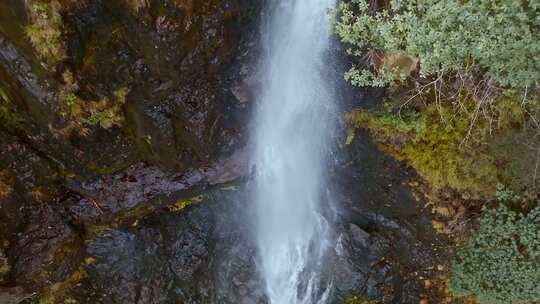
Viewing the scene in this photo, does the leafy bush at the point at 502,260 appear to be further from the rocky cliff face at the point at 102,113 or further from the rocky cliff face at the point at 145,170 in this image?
the rocky cliff face at the point at 102,113

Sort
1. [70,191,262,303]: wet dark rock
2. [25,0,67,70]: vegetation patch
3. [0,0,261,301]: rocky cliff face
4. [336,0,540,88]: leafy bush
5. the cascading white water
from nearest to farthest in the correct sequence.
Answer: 1. [336,0,540,88]: leafy bush
2. [25,0,67,70]: vegetation patch
3. [0,0,261,301]: rocky cliff face
4. the cascading white water
5. [70,191,262,303]: wet dark rock

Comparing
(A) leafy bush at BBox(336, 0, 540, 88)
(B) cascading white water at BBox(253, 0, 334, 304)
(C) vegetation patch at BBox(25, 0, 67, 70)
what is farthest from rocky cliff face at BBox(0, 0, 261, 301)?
(A) leafy bush at BBox(336, 0, 540, 88)

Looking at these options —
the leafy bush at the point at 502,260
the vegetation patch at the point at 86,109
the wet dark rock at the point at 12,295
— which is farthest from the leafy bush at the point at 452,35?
the wet dark rock at the point at 12,295

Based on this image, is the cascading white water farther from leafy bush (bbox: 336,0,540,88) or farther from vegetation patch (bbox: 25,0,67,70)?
vegetation patch (bbox: 25,0,67,70)

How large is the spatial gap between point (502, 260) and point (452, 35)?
3245mm

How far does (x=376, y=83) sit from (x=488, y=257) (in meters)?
2.92

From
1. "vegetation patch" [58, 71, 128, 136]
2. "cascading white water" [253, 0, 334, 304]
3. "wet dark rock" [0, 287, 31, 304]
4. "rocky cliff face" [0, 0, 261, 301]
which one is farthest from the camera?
"wet dark rock" [0, 287, 31, 304]

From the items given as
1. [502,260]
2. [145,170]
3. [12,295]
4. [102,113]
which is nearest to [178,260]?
[145,170]

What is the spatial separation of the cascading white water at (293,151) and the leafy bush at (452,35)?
0.63 metres

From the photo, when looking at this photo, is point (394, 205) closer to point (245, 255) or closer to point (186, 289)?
point (245, 255)

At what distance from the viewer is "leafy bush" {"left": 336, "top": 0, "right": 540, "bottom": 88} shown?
4.07 metres

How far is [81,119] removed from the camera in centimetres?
514

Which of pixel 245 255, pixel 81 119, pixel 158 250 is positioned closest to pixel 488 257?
pixel 245 255

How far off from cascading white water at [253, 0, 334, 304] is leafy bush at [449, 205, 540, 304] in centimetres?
209
